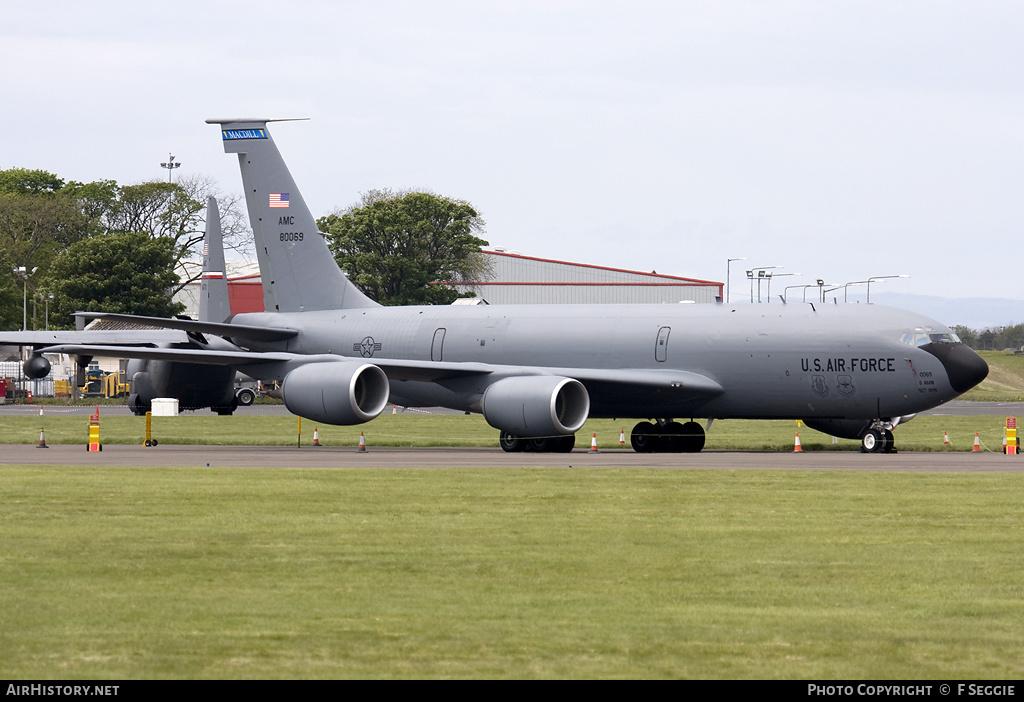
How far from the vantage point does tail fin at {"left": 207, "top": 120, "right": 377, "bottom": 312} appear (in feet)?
130

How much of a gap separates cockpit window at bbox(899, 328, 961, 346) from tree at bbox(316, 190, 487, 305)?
6950 cm

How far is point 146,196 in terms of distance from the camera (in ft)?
373

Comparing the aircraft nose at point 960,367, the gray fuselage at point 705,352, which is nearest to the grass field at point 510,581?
the aircraft nose at point 960,367

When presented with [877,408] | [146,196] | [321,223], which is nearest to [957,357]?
[877,408]

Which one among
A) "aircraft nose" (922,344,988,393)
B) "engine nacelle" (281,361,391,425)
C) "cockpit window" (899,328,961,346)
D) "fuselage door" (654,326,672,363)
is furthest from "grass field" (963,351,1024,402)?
"engine nacelle" (281,361,391,425)

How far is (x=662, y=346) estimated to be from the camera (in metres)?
33.9

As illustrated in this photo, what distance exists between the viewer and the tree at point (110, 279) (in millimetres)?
92188

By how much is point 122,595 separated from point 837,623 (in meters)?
5.46

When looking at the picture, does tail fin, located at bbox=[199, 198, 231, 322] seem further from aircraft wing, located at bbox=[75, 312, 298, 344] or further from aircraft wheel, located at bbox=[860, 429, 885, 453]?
aircraft wheel, located at bbox=[860, 429, 885, 453]

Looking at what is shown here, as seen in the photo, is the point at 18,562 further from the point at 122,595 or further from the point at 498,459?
the point at 498,459

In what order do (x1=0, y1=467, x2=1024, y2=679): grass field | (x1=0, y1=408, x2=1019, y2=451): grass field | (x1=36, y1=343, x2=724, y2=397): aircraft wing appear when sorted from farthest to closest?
(x1=0, y1=408, x2=1019, y2=451): grass field < (x1=36, y1=343, x2=724, y2=397): aircraft wing < (x1=0, y1=467, x2=1024, y2=679): grass field

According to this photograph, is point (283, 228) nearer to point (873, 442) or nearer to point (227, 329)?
point (227, 329)
